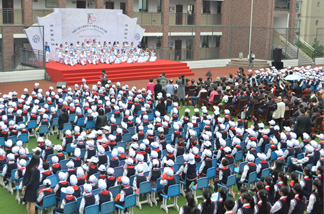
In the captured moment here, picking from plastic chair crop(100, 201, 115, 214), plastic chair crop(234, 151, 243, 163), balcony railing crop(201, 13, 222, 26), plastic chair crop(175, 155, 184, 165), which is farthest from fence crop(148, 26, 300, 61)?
plastic chair crop(100, 201, 115, 214)

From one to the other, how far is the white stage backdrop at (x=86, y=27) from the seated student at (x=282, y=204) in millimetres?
21594

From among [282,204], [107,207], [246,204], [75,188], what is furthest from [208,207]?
[75,188]

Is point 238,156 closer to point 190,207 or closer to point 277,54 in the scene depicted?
point 190,207

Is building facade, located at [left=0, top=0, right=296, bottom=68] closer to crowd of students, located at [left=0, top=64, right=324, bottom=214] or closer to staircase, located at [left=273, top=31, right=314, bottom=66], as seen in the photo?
staircase, located at [left=273, top=31, right=314, bottom=66]

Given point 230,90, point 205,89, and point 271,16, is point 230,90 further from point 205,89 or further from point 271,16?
point 271,16

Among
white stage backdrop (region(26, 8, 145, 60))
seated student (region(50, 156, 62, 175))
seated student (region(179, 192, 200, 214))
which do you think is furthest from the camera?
white stage backdrop (region(26, 8, 145, 60))

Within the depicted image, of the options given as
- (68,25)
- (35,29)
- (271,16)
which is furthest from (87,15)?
(271,16)

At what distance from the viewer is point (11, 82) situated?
992 inches

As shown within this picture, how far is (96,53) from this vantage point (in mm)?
28938

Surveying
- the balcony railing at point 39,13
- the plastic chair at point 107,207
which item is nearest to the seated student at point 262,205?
the plastic chair at point 107,207

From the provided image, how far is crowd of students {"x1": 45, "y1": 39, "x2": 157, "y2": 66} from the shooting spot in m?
27.8

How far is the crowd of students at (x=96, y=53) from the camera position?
27766 mm

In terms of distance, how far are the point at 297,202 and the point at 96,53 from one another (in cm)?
2331

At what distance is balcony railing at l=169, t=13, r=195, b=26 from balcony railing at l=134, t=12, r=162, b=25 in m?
1.47
